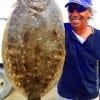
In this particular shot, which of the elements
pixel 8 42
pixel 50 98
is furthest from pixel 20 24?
pixel 50 98

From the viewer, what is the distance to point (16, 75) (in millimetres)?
1267

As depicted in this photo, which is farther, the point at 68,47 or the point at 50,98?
the point at 50,98

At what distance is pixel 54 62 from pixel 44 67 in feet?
0.15

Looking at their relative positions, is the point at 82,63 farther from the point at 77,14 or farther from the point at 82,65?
the point at 77,14

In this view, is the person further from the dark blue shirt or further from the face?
the face

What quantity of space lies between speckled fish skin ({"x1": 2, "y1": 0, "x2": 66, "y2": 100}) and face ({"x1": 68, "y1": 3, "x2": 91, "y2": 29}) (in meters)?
0.57

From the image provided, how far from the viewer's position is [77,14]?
183 centimetres

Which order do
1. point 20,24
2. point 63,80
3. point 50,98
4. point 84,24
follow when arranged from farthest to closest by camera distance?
1. point 50,98
2. point 63,80
3. point 84,24
4. point 20,24

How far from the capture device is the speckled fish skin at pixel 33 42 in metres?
1.24

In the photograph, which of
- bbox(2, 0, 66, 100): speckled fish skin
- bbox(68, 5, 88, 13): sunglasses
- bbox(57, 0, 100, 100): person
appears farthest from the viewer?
bbox(57, 0, 100, 100): person

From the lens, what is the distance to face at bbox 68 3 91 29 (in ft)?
5.97

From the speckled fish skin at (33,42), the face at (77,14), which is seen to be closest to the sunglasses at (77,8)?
the face at (77,14)

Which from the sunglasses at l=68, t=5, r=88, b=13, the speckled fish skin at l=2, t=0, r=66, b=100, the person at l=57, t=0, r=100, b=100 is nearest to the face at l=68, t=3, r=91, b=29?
the sunglasses at l=68, t=5, r=88, b=13

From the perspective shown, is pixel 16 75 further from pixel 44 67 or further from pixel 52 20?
pixel 52 20
